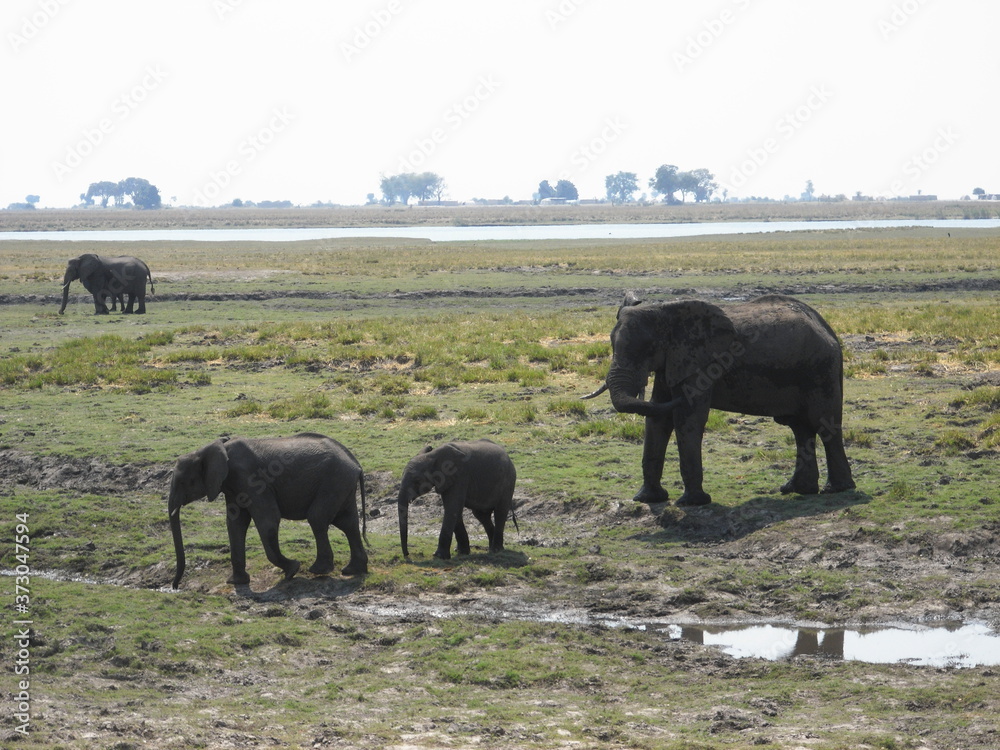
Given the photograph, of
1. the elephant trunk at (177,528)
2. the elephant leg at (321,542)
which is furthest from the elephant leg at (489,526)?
the elephant trunk at (177,528)

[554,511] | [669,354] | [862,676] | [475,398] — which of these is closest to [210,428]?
[475,398]

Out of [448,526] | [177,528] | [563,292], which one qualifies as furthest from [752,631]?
[563,292]

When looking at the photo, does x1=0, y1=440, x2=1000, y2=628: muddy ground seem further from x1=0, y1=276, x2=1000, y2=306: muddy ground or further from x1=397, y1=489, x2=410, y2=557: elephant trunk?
x1=0, y1=276, x2=1000, y2=306: muddy ground

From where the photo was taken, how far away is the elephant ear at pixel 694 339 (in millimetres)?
14555

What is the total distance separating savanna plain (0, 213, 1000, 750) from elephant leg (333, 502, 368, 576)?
17 cm

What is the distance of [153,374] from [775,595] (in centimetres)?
→ 1620

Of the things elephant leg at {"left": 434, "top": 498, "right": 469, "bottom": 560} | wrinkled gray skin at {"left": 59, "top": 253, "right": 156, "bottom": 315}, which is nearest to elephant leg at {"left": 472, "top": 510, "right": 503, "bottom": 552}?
elephant leg at {"left": 434, "top": 498, "right": 469, "bottom": 560}

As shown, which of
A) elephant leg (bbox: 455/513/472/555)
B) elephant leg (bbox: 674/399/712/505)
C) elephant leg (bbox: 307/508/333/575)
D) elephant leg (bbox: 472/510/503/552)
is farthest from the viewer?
elephant leg (bbox: 674/399/712/505)

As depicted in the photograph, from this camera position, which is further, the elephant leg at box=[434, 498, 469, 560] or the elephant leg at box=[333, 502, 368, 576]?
the elephant leg at box=[434, 498, 469, 560]

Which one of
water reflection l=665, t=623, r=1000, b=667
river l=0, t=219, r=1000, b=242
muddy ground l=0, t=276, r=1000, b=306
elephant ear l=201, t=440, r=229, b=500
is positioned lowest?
water reflection l=665, t=623, r=1000, b=667

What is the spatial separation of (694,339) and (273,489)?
17.6 feet

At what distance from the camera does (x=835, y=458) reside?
1502cm

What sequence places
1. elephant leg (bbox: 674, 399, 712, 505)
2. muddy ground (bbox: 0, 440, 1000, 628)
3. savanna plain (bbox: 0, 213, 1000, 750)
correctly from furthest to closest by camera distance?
elephant leg (bbox: 674, 399, 712, 505) < muddy ground (bbox: 0, 440, 1000, 628) < savanna plain (bbox: 0, 213, 1000, 750)

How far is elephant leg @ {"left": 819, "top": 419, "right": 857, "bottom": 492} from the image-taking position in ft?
49.1
